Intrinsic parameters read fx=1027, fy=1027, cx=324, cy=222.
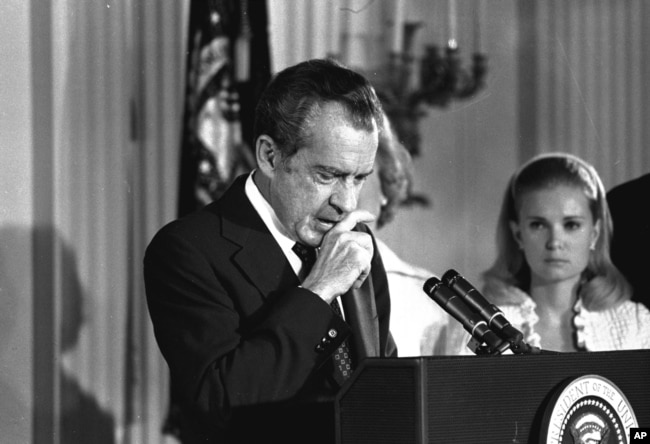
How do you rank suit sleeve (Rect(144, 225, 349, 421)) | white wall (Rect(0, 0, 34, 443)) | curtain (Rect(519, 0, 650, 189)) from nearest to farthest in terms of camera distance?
suit sleeve (Rect(144, 225, 349, 421)) < white wall (Rect(0, 0, 34, 443)) < curtain (Rect(519, 0, 650, 189))

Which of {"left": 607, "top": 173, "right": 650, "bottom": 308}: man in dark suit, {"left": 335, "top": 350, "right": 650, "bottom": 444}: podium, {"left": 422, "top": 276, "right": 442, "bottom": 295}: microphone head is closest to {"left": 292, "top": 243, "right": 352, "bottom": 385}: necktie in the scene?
{"left": 422, "top": 276, "right": 442, "bottom": 295}: microphone head

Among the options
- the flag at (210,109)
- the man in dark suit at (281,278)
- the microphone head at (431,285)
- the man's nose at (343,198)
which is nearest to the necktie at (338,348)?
the man in dark suit at (281,278)

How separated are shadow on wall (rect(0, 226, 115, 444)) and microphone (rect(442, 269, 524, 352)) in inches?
65.7

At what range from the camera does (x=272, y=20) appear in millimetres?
3529

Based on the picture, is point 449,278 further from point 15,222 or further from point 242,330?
point 15,222

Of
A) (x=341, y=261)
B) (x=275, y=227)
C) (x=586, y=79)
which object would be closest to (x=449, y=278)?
(x=341, y=261)

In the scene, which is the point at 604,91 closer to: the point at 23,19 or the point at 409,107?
the point at 409,107

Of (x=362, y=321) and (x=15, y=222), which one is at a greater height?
(x=15, y=222)

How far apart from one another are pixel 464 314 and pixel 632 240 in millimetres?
1888

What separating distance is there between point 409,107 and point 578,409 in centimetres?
220

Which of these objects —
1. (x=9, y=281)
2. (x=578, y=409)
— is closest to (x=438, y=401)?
(x=578, y=409)

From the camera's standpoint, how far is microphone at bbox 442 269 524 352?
5.68 ft

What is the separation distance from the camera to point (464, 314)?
175 centimetres

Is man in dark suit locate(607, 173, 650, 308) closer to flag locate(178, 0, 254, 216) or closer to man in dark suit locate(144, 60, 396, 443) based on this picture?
flag locate(178, 0, 254, 216)
